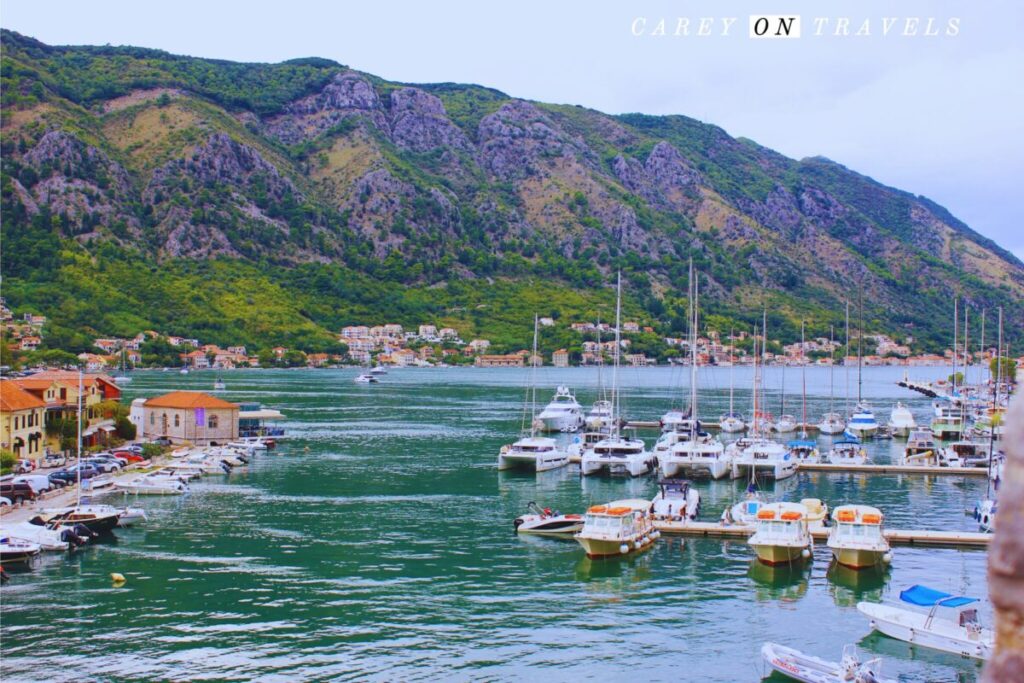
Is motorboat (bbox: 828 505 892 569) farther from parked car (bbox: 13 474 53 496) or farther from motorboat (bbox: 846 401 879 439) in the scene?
motorboat (bbox: 846 401 879 439)

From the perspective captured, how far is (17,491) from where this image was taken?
47688 millimetres

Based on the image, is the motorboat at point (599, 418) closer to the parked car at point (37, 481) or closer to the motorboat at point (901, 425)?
the motorboat at point (901, 425)

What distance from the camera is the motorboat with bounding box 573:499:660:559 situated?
39750 millimetres

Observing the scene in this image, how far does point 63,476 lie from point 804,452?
51976 mm

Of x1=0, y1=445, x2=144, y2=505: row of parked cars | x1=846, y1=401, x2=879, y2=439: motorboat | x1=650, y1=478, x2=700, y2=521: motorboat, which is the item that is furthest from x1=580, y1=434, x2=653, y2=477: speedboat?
x1=846, y1=401, x2=879, y2=439: motorboat

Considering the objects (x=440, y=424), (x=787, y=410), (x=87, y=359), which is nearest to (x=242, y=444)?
(x=440, y=424)

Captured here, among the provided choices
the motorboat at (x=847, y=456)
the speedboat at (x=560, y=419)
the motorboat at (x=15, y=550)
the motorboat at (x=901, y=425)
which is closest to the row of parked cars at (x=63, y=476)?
the motorboat at (x=15, y=550)

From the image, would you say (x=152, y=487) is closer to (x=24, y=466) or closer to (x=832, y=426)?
(x=24, y=466)

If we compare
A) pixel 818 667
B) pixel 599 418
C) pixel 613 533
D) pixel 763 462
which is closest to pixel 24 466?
pixel 613 533

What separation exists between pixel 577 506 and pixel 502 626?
2230 centimetres

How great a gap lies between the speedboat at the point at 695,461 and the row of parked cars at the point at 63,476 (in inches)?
1396

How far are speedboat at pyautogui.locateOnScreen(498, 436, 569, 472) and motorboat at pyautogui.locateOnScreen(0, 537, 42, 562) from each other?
34095 mm

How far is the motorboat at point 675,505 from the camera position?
1828 inches

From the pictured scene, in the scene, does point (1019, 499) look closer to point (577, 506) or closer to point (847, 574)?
point (847, 574)
